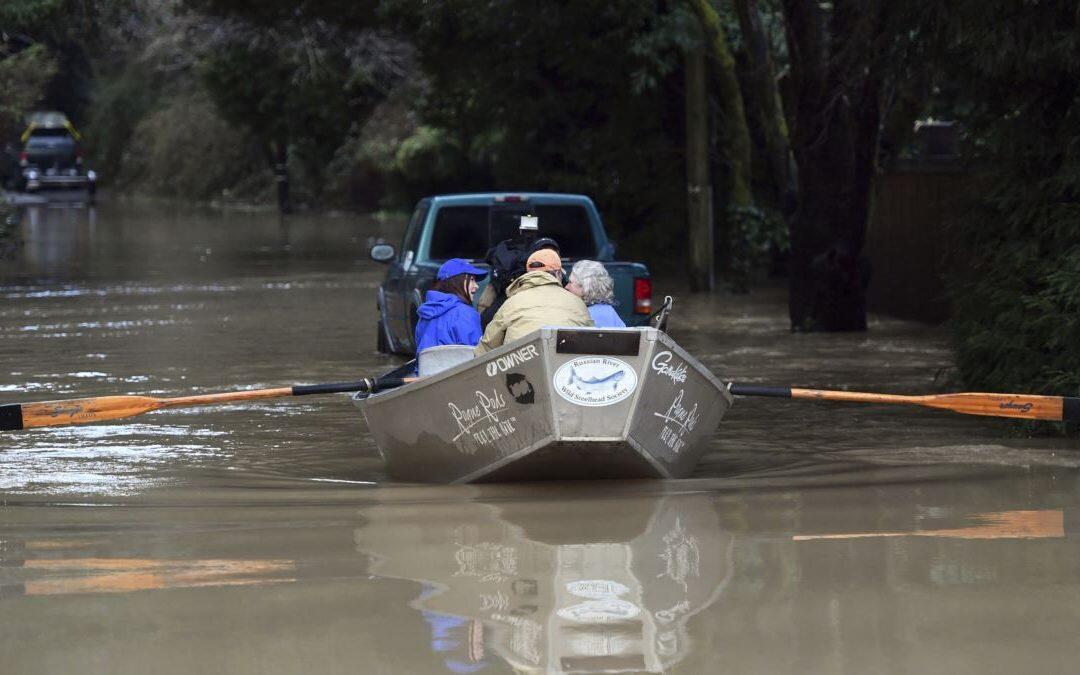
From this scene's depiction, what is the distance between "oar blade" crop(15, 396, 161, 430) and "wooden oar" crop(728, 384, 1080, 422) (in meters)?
3.57

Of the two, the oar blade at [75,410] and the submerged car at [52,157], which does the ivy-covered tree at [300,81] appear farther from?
the oar blade at [75,410]

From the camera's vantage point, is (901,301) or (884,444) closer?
(884,444)

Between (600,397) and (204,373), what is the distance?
748 centimetres

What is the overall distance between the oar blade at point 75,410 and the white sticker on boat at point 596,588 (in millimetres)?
3933

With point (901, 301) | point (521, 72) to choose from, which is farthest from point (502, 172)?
point (901, 301)

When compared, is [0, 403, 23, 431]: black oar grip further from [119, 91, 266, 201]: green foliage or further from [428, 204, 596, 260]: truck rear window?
[119, 91, 266, 201]: green foliage

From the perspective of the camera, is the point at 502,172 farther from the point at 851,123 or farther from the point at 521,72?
the point at 851,123

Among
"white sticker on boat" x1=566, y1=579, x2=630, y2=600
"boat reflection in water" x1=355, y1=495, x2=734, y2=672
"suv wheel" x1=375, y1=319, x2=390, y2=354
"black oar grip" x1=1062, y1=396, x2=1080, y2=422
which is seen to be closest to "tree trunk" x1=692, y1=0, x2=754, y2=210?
"suv wheel" x1=375, y1=319, x2=390, y2=354

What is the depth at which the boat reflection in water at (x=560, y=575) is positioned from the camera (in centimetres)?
704

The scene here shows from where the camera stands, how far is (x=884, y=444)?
40.5 feet

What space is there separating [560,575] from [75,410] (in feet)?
13.2

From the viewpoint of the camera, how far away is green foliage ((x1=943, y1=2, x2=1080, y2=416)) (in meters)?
11.8

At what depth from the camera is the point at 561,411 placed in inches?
384

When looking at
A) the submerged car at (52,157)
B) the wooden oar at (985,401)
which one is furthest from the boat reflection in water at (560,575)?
the submerged car at (52,157)
